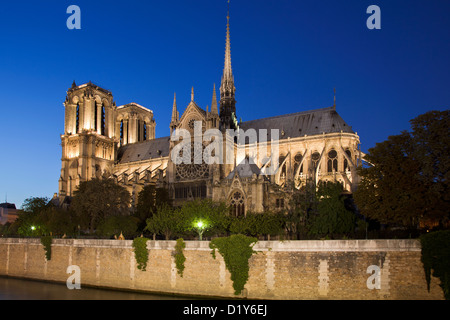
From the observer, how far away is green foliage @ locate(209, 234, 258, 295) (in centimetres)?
2389

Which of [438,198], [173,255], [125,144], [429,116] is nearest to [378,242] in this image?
[438,198]

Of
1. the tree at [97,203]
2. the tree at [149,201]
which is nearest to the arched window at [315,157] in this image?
the tree at [149,201]

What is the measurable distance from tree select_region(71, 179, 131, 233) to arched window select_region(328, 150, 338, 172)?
20.4m

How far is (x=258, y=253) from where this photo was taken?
79.0ft

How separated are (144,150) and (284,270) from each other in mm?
45986

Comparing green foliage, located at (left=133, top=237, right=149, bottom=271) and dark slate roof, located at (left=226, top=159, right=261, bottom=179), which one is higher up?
dark slate roof, located at (left=226, top=159, right=261, bottom=179)

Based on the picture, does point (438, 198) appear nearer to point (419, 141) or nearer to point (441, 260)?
point (419, 141)

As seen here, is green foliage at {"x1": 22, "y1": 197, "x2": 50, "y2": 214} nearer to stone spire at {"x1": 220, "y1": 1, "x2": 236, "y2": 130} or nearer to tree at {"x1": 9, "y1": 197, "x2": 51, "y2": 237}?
tree at {"x1": 9, "y1": 197, "x2": 51, "y2": 237}

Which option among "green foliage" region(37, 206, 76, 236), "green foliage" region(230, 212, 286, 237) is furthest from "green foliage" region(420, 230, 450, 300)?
"green foliage" region(37, 206, 76, 236)

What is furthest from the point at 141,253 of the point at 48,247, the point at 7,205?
the point at 7,205

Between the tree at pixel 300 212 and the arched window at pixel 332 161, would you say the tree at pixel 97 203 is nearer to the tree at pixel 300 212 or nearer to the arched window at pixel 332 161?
the tree at pixel 300 212

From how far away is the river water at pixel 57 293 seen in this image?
27.2 m

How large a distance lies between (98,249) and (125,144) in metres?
43.2

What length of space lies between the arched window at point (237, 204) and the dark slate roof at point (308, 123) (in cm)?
1470
